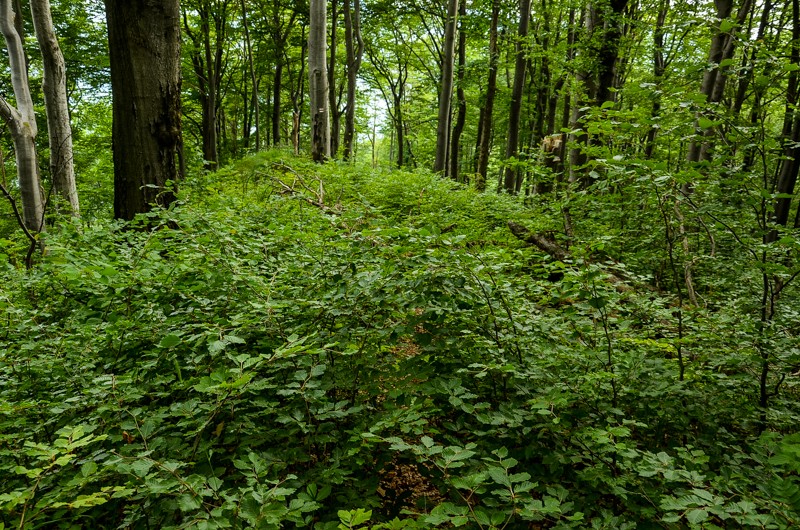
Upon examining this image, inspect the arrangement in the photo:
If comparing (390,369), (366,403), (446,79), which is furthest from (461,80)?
(366,403)

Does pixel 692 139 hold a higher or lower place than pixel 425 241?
higher

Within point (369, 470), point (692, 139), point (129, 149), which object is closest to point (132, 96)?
point (129, 149)

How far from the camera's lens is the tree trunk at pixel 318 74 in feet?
29.4

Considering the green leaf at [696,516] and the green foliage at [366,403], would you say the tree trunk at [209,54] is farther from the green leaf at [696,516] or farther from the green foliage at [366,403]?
the green leaf at [696,516]

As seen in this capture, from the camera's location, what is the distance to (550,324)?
2443mm

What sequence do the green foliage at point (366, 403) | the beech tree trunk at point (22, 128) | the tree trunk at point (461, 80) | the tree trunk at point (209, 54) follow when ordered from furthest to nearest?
the tree trunk at point (209, 54)
the tree trunk at point (461, 80)
the beech tree trunk at point (22, 128)
the green foliage at point (366, 403)

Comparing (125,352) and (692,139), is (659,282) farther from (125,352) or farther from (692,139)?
(125,352)

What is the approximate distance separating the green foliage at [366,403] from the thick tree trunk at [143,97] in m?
A: 1.66

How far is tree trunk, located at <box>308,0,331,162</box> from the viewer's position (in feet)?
29.4

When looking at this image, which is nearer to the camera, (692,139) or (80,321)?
(692,139)

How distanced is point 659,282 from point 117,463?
593 cm

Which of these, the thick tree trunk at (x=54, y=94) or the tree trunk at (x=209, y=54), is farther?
the tree trunk at (x=209, y=54)

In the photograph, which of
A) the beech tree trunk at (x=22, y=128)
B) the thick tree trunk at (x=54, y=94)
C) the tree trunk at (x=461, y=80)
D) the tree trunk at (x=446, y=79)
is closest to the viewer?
the beech tree trunk at (x=22, y=128)

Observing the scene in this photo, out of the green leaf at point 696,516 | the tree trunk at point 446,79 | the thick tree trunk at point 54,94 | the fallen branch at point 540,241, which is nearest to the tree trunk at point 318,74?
the tree trunk at point 446,79
